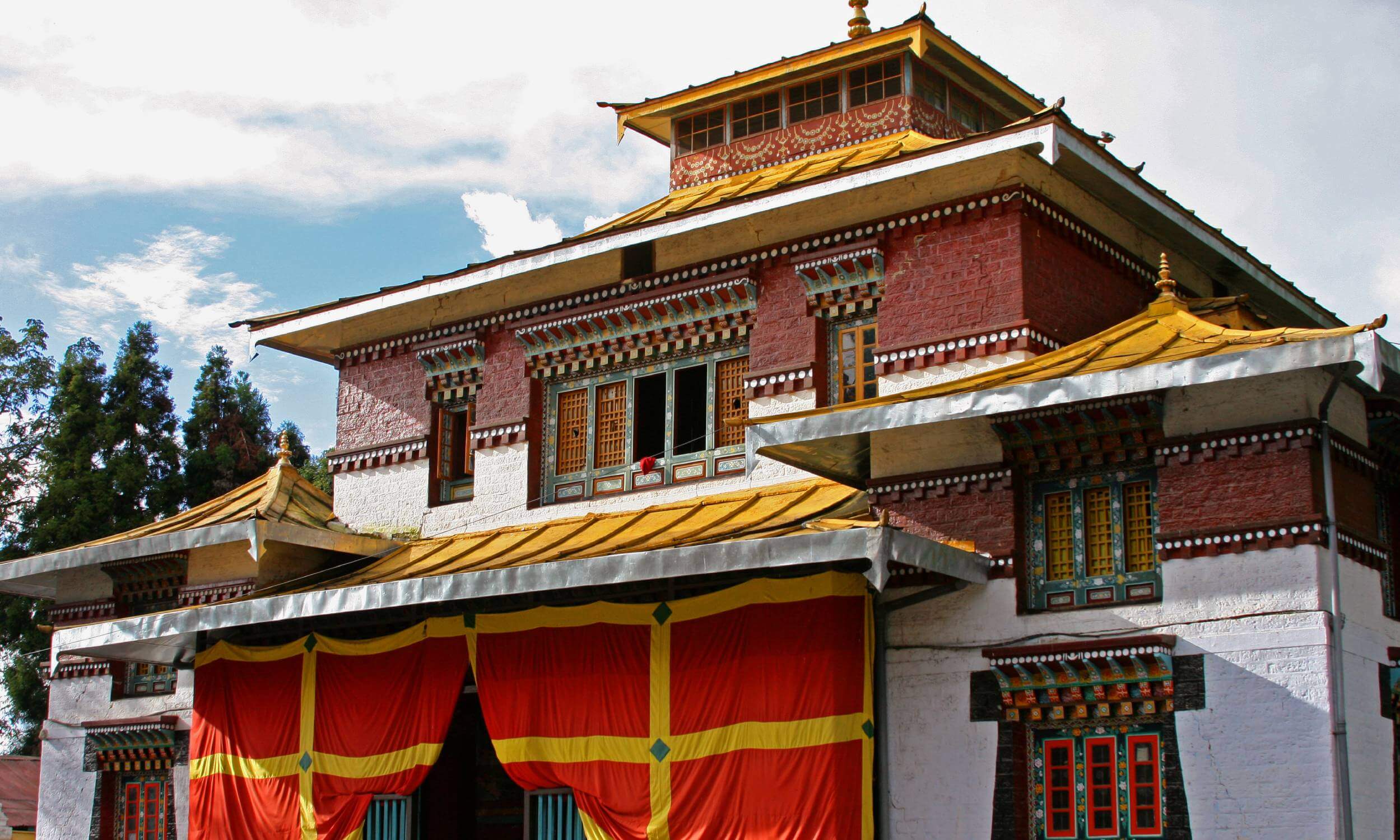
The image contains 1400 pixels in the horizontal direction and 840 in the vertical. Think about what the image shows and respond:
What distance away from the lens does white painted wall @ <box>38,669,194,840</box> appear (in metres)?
22.9

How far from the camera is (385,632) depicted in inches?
773

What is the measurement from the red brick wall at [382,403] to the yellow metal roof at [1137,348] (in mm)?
7078

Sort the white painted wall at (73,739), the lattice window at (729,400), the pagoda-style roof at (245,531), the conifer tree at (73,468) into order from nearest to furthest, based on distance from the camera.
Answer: the lattice window at (729,400)
the pagoda-style roof at (245,531)
the white painted wall at (73,739)
the conifer tree at (73,468)

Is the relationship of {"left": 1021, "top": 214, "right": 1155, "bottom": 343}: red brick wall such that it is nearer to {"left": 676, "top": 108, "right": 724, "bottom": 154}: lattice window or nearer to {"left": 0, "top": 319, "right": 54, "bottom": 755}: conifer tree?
{"left": 676, "top": 108, "right": 724, "bottom": 154}: lattice window

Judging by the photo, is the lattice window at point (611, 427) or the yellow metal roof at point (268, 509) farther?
the yellow metal roof at point (268, 509)

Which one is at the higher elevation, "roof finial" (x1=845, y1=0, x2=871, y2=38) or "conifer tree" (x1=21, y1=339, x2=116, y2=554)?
"roof finial" (x1=845, y1=0, x2=871, y2=38)

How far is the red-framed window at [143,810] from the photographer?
2238cm

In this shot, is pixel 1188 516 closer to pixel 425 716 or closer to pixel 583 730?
pixel 583 730

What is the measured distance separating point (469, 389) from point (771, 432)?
6.95 metres

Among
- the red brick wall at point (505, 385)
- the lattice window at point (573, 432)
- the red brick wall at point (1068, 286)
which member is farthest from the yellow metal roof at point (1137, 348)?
the red brick wall at point (505, 385)

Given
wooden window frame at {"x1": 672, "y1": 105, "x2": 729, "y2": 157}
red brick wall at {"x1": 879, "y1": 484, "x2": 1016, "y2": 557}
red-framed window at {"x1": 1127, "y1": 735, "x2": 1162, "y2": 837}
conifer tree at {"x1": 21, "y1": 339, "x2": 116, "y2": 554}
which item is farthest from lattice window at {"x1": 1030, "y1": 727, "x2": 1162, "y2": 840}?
conifer tree at {"x1": 21, "y1": 339, "x2": 116, "y2": 554}

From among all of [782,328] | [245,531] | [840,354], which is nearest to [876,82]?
[782,328]

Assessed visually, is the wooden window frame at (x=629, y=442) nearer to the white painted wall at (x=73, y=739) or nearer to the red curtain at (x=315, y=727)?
the red curtain at (x=315, y=727)

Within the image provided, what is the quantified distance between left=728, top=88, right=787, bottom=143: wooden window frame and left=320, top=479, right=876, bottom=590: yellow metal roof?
5.61 metres
